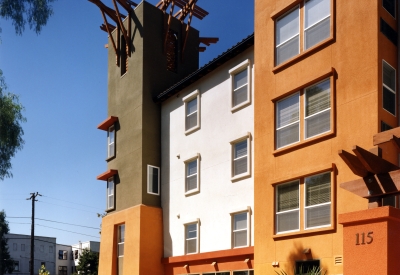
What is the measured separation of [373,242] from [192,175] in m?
15.1

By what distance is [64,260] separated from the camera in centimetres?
9156

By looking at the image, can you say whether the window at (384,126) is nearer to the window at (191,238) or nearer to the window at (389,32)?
the window at (389,32)

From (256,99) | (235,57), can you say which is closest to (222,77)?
(235,57)

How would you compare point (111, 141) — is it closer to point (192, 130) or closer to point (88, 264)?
point (192, 130)

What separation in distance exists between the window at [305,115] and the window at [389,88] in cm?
165

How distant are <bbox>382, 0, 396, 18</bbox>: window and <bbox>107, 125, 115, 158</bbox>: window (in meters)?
17.1

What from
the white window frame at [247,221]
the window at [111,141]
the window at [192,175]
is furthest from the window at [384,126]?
the window at [111,141]

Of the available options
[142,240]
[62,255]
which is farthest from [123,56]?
[62,255]

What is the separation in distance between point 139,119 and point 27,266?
227 ft

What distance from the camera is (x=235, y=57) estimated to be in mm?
22688

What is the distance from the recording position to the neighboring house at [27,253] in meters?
86.4

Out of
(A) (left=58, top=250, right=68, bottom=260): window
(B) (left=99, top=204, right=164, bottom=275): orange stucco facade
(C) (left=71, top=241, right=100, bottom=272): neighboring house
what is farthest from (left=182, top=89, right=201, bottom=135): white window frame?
(A) (left=58, top=250, right=68, bottom=260): window

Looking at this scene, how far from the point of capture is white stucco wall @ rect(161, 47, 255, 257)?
21.6 metres

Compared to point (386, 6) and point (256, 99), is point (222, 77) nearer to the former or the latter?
point (256, 99)
